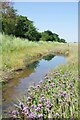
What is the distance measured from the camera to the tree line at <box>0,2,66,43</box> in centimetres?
2050

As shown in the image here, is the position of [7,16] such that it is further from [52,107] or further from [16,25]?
[52,107]

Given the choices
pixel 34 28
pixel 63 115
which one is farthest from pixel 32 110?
pixel 34 28

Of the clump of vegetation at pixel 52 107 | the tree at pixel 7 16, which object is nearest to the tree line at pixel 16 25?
the tree at pixel 7 16

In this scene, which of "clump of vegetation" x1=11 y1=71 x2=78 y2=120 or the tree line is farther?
the tree line

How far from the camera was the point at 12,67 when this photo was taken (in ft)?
32.8

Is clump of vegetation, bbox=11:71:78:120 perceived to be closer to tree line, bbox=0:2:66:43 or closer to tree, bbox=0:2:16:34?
tree line, bbox=0:2:66:43

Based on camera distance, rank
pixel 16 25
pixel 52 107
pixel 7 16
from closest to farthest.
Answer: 1. pixel 52 107
2. pixel 7 16
3. pixel 16 25

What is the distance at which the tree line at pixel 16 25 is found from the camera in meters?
20.5

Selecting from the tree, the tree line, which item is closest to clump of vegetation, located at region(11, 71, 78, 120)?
the tree line

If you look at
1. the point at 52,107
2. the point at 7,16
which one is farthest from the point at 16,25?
the point at 52,107

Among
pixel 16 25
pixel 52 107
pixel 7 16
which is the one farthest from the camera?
pixel 16 25

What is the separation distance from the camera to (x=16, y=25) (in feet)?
89.7

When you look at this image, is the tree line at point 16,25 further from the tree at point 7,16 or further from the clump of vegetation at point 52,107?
the clump of vegetation at point 52,107

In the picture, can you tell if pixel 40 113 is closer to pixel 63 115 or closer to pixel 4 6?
pixel 63 115
